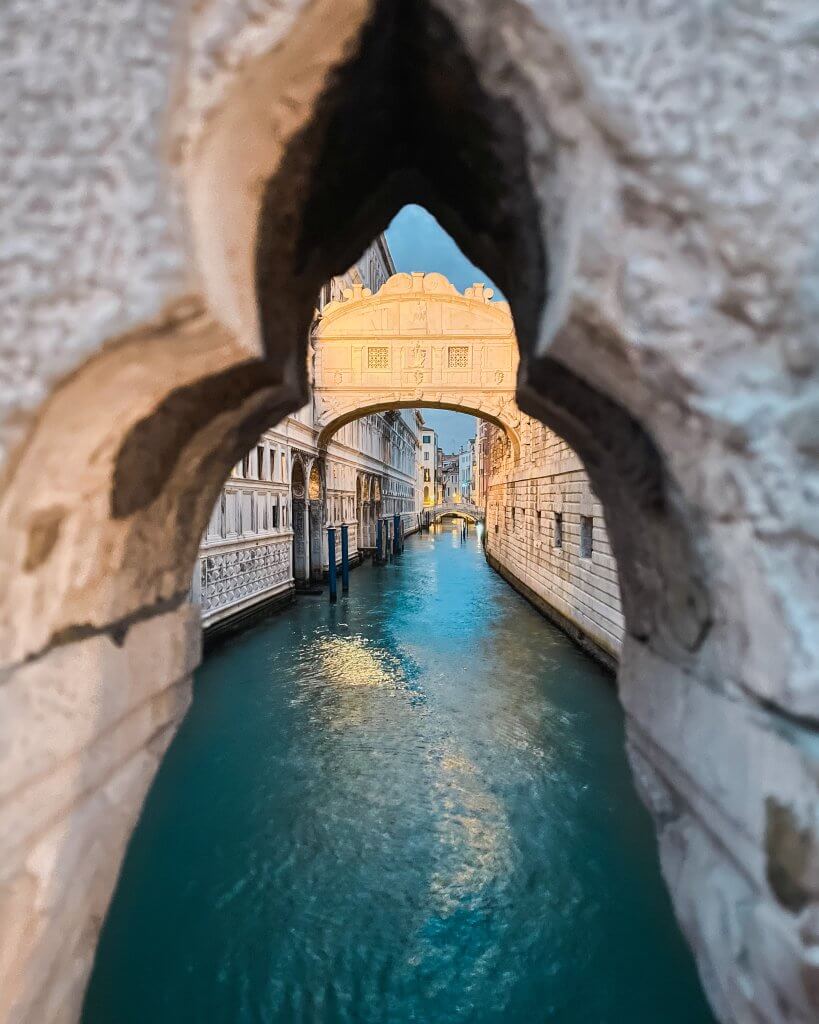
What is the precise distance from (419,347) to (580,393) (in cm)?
1120

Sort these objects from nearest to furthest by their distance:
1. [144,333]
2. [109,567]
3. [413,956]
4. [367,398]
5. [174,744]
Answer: [144,333] < [109,567] < [413,956] < [174,744] < [367,398]

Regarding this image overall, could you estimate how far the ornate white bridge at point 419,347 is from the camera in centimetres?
1177

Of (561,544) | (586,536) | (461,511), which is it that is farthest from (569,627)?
(461,511)

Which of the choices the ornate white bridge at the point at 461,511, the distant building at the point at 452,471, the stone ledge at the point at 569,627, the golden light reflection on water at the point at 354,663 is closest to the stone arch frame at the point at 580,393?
the golden light reflection on water at the point at 354,663

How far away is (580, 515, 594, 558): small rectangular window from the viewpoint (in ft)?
27.1

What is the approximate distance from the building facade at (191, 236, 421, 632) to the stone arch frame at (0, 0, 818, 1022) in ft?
7.16

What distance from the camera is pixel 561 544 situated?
10.0 metres

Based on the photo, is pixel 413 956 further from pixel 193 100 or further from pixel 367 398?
pixel 367 398

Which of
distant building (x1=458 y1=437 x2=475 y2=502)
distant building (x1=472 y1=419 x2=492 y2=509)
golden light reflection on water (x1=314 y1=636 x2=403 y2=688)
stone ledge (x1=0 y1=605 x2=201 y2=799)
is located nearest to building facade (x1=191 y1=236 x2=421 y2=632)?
golden light reflection on water (x1=314 y1=636 x2=403 y2=688)

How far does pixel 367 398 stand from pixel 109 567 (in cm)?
1120

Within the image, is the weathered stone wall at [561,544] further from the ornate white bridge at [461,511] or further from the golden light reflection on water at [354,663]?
the ornate white bridge at [461,511]

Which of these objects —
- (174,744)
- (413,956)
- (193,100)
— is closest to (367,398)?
(174,744)

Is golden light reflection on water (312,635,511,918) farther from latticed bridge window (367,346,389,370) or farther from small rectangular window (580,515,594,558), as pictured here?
latticed bridge window (367,346,389,370)

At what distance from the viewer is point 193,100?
3.28 ft
